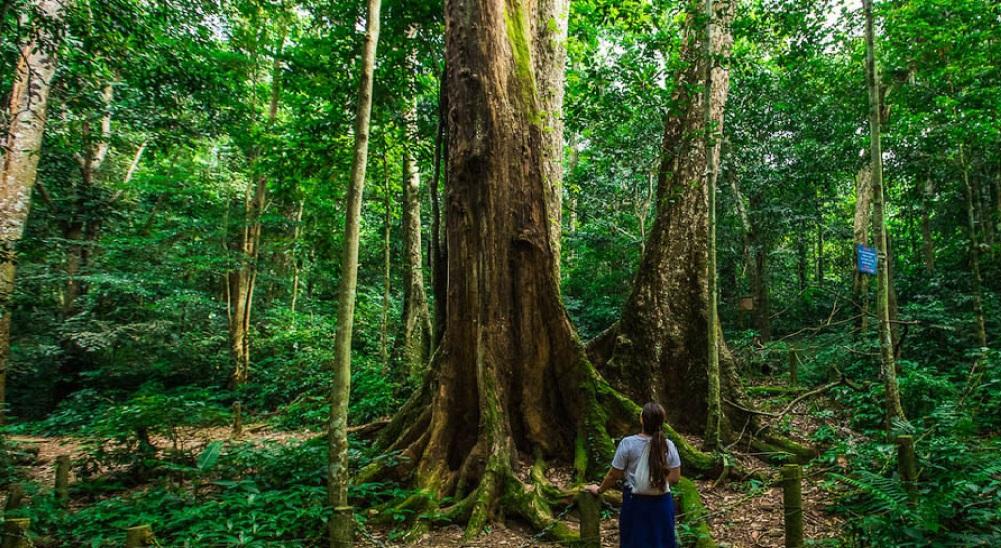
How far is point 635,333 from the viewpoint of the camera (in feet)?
21.5

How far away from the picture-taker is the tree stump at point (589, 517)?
3.05m

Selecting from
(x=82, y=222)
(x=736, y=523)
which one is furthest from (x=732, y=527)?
(x=82, y=222)

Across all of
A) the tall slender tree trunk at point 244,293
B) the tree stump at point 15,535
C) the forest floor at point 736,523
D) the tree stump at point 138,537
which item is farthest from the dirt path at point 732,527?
the tall slender tree trunk at point 244,293

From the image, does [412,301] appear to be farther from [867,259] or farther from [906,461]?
[906,461]

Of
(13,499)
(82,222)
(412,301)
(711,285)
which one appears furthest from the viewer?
(82,222)

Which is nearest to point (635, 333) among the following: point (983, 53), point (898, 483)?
point (898, 483)

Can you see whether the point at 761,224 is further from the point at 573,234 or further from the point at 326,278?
the point at 326,278

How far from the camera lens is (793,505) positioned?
3.54 meters

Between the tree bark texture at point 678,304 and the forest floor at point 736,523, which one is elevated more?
the tree bark texture at point 678,304

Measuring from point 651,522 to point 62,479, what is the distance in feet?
18.6

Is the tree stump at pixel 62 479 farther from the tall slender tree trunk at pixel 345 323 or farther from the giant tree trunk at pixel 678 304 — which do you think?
the giant tree trunk at pixel 678 304

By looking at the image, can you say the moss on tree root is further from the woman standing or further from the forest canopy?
the woman standing

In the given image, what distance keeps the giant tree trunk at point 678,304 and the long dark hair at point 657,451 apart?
3073mm

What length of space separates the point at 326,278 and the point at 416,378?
383 inches
